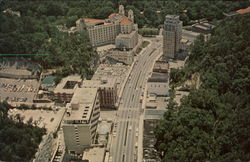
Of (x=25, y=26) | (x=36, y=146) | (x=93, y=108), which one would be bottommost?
(x=36, y=146)

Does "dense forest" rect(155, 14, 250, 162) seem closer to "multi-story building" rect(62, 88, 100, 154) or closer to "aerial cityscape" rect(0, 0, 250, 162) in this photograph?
"aerial cityscape" rect(0, 0, 250, 162)

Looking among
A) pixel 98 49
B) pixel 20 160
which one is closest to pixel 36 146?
pixel 20 160

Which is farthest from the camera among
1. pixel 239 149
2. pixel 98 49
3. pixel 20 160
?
pixel 98 49

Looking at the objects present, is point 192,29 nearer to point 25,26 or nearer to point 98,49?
point 98,49

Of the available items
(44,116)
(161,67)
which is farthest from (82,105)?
(161,67)

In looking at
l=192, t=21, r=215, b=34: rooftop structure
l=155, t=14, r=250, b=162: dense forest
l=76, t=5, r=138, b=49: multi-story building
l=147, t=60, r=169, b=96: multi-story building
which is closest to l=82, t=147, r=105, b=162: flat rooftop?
l=155, t=14, r=250, b=162: dense forest

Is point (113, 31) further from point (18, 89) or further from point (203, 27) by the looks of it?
point (18, 89)
